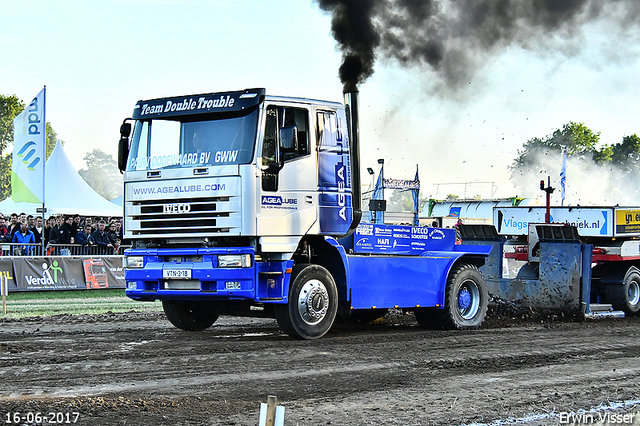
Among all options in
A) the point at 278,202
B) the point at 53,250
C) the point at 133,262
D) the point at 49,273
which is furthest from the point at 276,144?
the point at 53,250

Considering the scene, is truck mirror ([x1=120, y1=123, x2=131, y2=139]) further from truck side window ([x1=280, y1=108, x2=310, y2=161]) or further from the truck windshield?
truck side window ([x1=280, y1=108, x2=310, y2=161])

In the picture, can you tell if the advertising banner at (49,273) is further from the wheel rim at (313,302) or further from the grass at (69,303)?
the wheel rim at (313,302)

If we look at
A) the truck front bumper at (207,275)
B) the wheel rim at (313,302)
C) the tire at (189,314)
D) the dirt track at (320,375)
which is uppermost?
the truck front bumper at (207,275)

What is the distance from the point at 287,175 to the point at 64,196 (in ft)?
73.7

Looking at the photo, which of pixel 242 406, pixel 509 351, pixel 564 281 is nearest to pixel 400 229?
pixel 509 351

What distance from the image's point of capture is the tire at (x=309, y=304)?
34.7 ft

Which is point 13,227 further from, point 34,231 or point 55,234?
point 55,234

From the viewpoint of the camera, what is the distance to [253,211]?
33.3 ft

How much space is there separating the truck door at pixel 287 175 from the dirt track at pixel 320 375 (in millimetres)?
1623

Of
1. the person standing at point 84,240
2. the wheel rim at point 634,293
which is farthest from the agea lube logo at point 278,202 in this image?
the person standing at point 84,240

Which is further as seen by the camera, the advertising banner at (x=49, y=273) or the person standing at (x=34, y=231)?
the person standing at (x=34, y=231)

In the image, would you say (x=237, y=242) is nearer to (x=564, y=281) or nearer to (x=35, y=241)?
(x=564, y=281)

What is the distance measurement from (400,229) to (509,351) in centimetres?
289

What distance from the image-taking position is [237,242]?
10.4 meters
